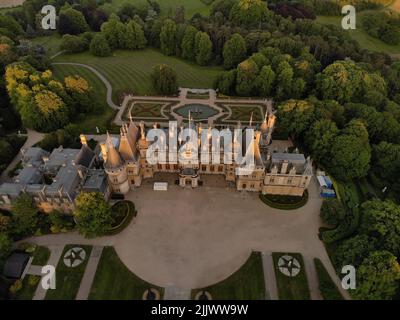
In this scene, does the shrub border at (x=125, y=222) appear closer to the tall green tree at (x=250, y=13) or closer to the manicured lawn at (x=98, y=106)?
the manicured lawn at (x=98, y=106)

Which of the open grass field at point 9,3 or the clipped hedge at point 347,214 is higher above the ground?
the open grass field at point 9,3

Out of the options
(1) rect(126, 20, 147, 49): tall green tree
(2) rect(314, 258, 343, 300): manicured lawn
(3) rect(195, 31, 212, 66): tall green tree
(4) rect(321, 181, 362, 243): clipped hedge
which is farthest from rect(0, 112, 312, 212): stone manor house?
(1) rect(126, 20, 147, 49): tall green tree

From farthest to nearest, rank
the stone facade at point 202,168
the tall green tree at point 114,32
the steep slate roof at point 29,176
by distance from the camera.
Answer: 1. the tall green tree at point 114,32
2. the stone facade at point 202,168
3. the steep slate roof at point 29,176

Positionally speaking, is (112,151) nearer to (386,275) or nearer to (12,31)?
(386,275)

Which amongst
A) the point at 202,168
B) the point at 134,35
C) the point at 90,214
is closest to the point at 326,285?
the point at 202,168

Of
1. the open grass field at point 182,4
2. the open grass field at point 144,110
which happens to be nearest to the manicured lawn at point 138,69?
the open grass field at point 144,110

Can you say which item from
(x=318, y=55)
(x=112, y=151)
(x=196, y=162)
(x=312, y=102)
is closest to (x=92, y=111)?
(x=112, y=151)

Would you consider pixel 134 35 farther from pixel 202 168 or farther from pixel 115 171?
pixel 115 171

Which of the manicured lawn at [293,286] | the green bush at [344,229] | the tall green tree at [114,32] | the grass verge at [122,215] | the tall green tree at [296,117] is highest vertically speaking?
the tall green tree at [114,32]
